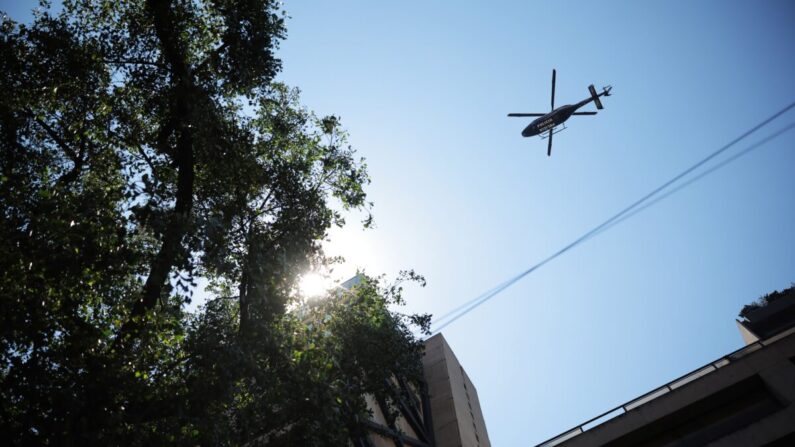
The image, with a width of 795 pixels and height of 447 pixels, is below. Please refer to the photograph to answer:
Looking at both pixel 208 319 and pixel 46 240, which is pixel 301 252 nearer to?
pixel 208 319

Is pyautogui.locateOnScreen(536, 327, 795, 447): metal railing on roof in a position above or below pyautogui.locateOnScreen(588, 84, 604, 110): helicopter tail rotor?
below

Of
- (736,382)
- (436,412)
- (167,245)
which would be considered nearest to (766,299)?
(736,382)

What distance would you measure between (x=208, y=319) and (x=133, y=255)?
318 cm

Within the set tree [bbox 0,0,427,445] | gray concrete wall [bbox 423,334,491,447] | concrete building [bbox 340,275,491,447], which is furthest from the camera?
gray concrete wall [bbox 423,334,491,447]

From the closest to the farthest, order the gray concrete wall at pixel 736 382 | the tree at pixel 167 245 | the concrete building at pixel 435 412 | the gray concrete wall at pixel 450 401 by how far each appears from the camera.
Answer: the tree at pixel 167 245 → the gray concrete wall at pixel 736 382 → the concrete building at pixel 435 412 → the gray concrete wall at pixel 450 401

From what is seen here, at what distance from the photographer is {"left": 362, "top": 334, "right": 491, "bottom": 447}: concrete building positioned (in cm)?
1617

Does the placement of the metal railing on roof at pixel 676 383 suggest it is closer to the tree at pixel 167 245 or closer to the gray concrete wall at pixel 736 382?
the gray concrete wall at pixel 736 382

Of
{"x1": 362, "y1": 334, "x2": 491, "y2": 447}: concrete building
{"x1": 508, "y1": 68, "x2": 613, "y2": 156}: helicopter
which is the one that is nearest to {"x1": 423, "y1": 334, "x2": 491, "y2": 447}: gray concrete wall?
{"x1": 362, "y1": 334, "x2": 491, "y2": 447}: concrete building

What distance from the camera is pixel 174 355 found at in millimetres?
9547

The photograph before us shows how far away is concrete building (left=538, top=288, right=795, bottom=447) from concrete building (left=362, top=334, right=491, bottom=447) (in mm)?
5756

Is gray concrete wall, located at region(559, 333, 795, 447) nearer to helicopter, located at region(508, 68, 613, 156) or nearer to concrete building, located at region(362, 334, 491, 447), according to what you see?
concrete building, located at region(362, 334, 491, 447)

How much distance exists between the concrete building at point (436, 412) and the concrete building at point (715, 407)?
18.9 feet

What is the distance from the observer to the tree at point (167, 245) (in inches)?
319

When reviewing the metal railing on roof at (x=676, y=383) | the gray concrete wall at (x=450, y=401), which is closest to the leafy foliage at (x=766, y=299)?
the metal railing on roof at (x=676, y=383)
